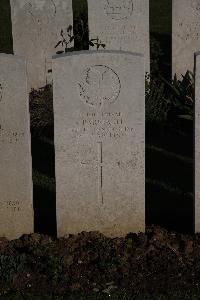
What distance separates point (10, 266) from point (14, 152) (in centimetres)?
104

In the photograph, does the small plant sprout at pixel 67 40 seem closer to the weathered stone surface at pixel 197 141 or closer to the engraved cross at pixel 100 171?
the engraved cross at pixel 100 171

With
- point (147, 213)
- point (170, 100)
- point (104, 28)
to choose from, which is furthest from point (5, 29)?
point (147, 213)

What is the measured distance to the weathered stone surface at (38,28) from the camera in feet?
36.9

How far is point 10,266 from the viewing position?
635 cm

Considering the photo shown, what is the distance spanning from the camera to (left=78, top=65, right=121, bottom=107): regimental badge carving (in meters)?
6.57

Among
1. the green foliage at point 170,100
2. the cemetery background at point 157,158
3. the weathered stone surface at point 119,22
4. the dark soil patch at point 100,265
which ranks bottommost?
the dark soil patch at point 100,265

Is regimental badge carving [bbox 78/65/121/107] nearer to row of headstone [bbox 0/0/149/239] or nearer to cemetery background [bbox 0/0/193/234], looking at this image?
row of headstone [bbox 0/0/149/239]

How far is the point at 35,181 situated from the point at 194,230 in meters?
2.26

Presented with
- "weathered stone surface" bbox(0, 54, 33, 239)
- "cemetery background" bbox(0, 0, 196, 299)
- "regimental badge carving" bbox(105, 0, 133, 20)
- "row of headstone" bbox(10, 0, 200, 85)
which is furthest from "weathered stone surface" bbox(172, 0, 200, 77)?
"weathered stone surface" bbox(0, 54, 33, 239)

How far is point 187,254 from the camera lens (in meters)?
6.64

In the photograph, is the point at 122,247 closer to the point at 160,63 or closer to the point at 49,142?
the point at 49,142

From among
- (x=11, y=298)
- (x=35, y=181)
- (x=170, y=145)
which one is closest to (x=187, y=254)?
(x=11, y=298)

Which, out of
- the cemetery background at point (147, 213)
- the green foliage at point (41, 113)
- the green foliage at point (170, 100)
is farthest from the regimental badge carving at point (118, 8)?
the green foliage at point (41, 113)

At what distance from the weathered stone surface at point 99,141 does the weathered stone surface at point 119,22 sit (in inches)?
162
